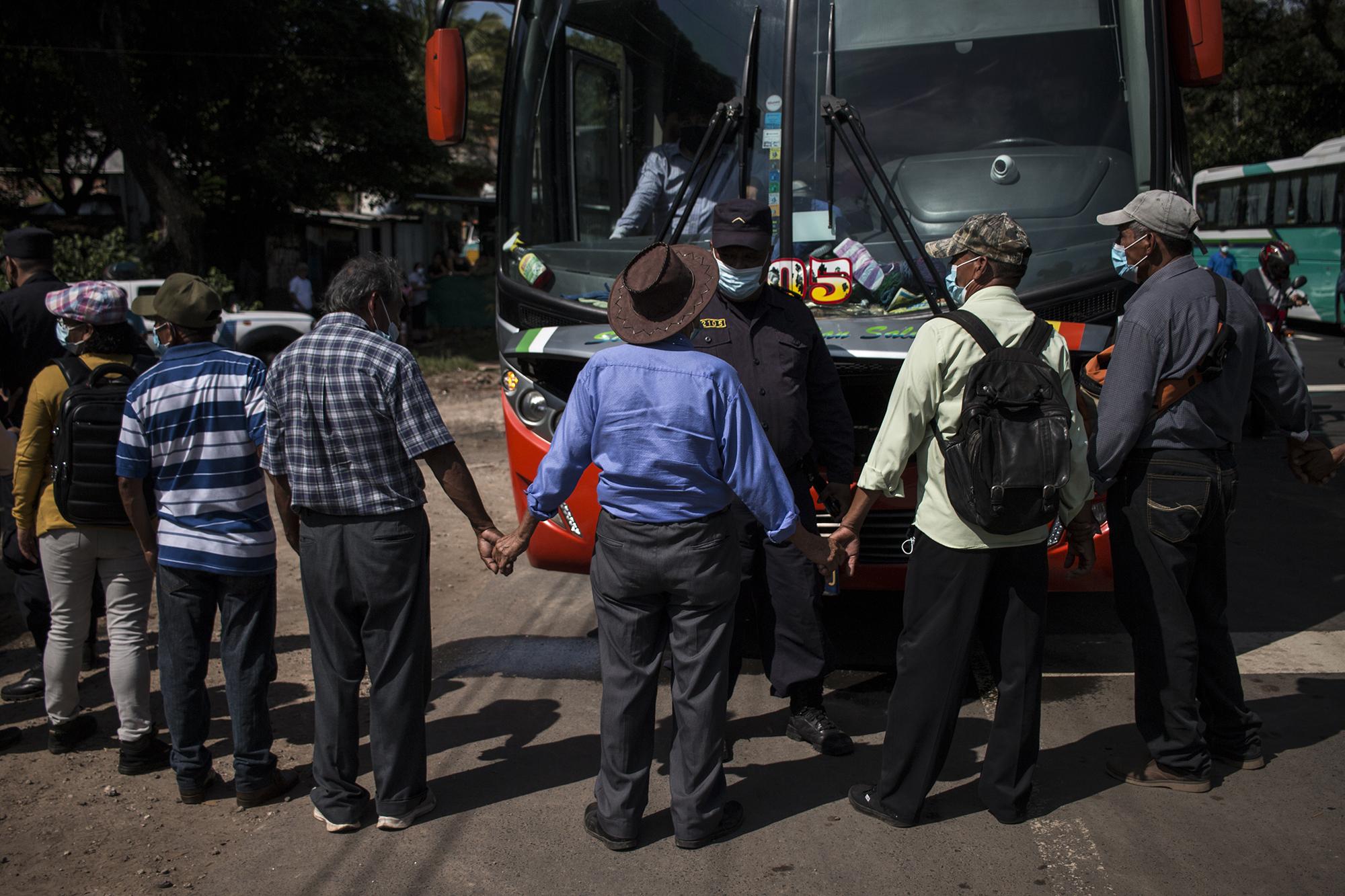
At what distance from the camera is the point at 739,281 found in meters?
3.93

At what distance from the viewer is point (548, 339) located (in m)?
4.70

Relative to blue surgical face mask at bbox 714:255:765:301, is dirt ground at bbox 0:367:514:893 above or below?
below

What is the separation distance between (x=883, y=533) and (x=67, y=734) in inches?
125

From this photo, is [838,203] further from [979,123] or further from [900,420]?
[900,420]

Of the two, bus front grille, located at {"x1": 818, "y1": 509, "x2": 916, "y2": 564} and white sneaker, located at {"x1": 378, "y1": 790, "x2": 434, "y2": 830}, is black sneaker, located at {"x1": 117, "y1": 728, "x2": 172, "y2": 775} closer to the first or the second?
white sneaker, located at {"x1": 378, "y1": 790, "x2": 434, "y2": 830}

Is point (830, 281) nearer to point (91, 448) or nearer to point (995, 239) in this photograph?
point (995, 239)

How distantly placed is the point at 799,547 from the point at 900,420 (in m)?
0.48

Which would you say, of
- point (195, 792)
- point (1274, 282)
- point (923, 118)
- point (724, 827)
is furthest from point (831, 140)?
point (1274, 282)

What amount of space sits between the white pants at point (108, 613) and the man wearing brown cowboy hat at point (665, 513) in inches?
65.2

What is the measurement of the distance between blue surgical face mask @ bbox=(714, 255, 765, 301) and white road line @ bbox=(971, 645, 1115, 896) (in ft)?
6.28

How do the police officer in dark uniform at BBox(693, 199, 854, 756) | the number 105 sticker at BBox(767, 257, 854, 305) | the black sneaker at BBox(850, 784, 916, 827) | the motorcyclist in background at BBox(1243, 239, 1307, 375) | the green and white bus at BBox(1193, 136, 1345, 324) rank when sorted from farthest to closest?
the green and white bus at BBox(1193, 136, 1345, 324), the motorcyclist in background at BBox(1243, 239, 1307, 375), the number 105 sticker at BBox(767, 257, 854, 305), the police officer in dark uniform at BBox(693, 199, 854, 756), the black sneaker at BBox(850, 784, 916, 827)

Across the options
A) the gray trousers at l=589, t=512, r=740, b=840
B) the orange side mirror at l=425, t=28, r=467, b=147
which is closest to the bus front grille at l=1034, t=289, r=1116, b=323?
the gray trousers at l=589, t=512, r=740, b=840

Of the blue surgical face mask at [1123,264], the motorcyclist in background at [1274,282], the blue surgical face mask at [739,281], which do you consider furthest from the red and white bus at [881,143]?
the motorcyclist in background at [1274,282]

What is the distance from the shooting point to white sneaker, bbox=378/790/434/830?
3.58m
